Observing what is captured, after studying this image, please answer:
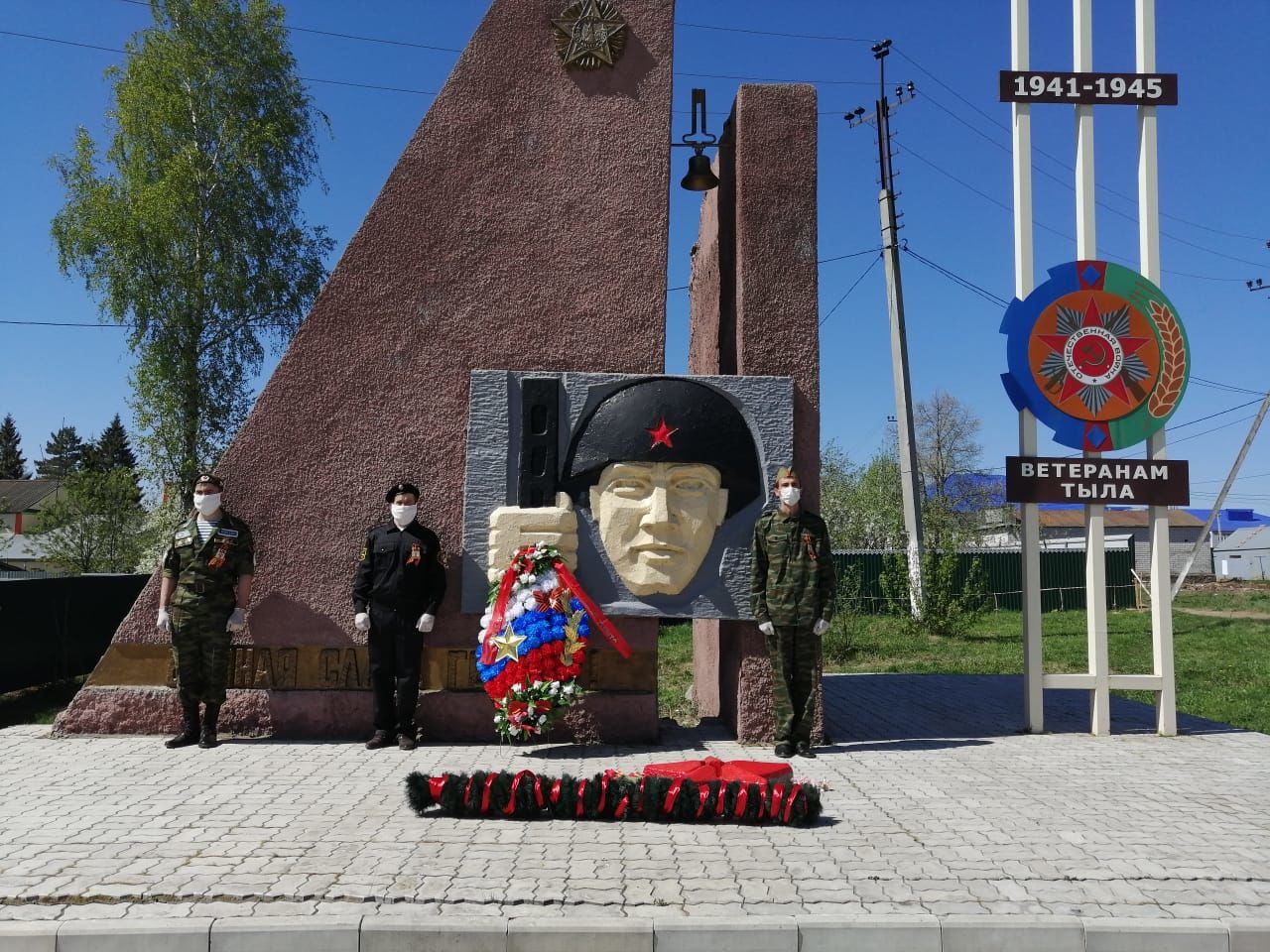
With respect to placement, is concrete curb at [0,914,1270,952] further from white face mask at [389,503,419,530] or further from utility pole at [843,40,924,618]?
utility pole at [843,40,924,618]

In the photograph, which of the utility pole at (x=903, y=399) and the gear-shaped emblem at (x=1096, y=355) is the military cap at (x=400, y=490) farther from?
the utility pole at (x=903, y=399)

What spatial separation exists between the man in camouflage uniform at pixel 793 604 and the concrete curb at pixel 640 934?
301 cm

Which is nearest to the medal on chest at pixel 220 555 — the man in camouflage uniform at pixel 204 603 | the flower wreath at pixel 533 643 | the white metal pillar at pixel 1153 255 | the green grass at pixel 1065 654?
the man in camouflage uniform at pixel 204 603

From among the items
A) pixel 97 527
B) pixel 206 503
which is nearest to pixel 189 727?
pixel 206 503

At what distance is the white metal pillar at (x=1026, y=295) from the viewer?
7.27 m

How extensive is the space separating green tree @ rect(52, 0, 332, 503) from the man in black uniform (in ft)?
38.1

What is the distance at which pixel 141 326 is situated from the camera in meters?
16.7

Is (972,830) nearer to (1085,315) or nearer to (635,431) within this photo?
(635,431)

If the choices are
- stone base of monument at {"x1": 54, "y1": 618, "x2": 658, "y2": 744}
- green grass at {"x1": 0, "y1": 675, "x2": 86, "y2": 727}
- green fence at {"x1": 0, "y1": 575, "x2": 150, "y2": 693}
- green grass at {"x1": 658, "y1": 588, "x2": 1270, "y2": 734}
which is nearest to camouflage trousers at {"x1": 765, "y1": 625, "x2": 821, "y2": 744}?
stone base of monument at {"x1": 54, "y1": 618, "x2": 658, "y2": 744}

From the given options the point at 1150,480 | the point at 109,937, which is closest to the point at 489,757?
the point at 109,937

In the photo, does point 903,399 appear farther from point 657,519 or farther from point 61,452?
point 61,452

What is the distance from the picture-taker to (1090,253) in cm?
742

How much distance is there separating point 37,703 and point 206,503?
165 inches

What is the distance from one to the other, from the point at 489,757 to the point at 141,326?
1382 centimetres
